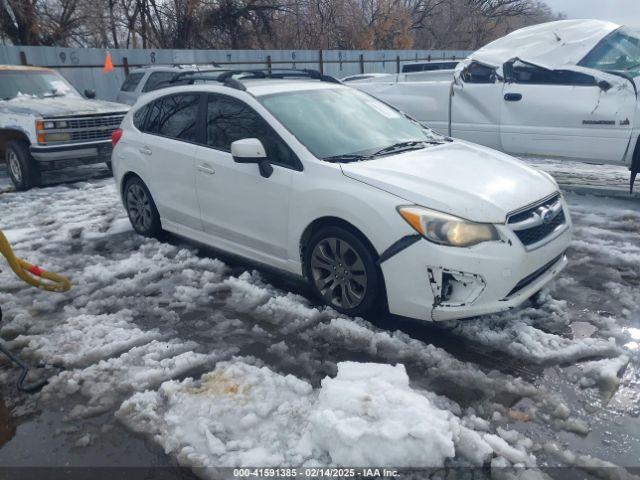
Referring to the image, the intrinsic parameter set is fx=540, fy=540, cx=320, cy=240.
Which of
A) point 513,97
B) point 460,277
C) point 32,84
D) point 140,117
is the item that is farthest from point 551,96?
point 32,84

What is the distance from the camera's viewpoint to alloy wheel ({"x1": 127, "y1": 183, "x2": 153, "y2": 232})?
5785mm

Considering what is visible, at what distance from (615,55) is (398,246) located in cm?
529

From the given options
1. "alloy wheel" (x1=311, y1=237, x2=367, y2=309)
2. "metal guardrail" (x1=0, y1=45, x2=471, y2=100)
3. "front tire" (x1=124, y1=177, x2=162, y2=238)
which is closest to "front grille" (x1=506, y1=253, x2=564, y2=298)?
"alloy wheel" (x1=311, y1=237, x2=367, y2=309)

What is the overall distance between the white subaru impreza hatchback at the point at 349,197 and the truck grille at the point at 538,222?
11 millimetres

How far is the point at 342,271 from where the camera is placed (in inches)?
155

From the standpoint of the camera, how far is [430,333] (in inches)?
151

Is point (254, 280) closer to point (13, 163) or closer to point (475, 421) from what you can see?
point (475, 421)

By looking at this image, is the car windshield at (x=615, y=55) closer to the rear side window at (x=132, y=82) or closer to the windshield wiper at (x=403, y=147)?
the windshield wiper at (x=403, y=147)

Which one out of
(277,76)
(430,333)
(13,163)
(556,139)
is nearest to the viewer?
(430,333)

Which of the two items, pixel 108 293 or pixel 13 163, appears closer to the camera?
pixel 108 293

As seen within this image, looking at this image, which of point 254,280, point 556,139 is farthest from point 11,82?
point 556,139

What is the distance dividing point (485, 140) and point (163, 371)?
228 inches

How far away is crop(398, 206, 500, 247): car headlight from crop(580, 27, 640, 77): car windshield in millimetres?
4553

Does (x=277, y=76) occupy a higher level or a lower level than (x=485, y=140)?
higher
